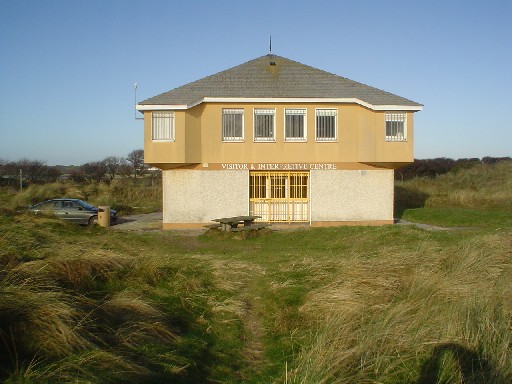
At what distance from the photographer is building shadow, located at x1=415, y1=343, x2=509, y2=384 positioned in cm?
547

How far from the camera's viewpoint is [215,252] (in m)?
16.5

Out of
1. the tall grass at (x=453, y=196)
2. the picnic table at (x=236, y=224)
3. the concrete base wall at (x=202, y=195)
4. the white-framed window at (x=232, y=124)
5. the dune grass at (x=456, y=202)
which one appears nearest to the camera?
the picnic table at (x=236, y=224)

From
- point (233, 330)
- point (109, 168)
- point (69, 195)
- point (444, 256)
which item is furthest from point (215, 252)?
point (109, 168)

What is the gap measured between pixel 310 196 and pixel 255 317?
1476 centimetres

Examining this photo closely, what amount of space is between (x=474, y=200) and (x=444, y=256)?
24002 mm

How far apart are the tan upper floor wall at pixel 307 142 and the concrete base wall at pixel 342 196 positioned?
25.9 inches

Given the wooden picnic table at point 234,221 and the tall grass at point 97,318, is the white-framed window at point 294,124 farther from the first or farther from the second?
the tall grass at point 97,318

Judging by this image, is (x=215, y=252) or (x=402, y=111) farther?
(x=402, y=111)

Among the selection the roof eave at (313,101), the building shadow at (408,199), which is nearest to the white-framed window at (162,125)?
the roof eave at (313,101)

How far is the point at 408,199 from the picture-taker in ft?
117

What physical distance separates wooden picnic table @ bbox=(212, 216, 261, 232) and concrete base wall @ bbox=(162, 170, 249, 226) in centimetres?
103

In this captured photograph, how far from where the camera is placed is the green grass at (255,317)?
5766 millimetres

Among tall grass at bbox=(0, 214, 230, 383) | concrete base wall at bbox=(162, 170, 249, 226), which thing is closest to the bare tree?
concrete base wall at bbox=(162, 170, 249, 226)

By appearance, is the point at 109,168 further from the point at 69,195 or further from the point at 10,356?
the point at 10,356
